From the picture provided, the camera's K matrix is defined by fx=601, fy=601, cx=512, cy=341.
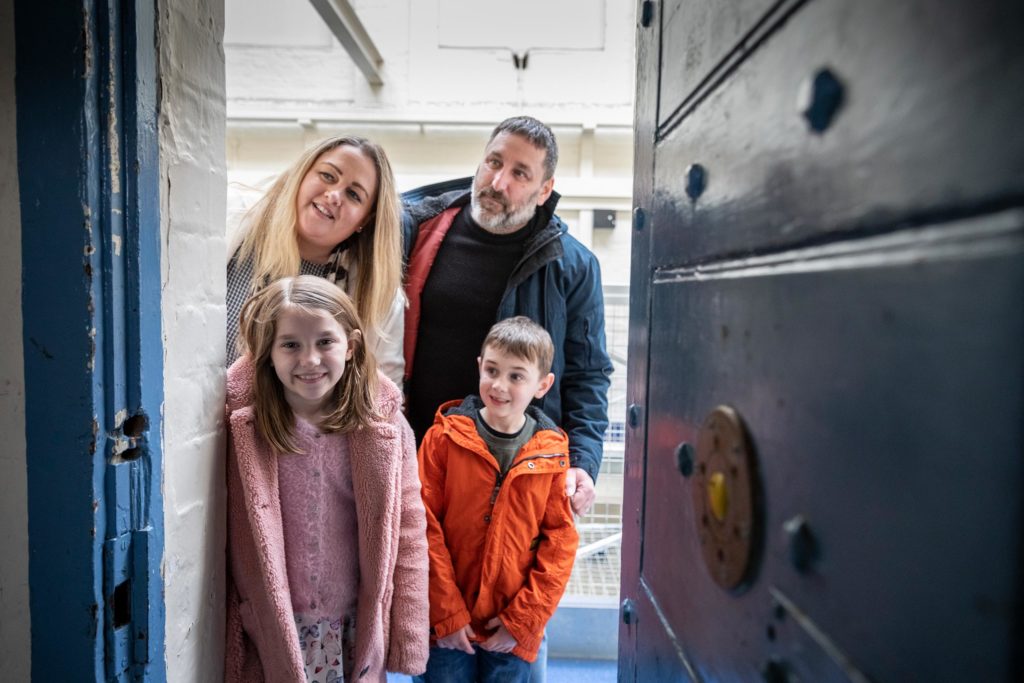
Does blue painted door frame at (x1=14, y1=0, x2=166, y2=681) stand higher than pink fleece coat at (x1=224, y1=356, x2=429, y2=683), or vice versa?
blue painted door frame at (x1=14, y1=0, x2=166, y2=681)

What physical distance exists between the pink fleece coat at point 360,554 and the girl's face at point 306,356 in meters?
0.08

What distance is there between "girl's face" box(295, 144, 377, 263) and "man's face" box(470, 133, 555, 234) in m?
0.32

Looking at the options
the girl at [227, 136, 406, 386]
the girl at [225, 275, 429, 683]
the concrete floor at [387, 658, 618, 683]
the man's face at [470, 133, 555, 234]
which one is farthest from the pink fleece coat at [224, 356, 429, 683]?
the concrete floor at [387, 658, 618, 683]

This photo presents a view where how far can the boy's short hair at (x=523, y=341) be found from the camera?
4.89 ft

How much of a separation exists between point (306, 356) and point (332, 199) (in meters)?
0.51

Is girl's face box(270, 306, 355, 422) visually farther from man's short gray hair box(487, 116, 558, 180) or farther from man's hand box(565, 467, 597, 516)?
man's short gray hair box(487, 116, 558, 180)

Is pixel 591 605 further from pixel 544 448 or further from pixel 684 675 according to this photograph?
pixel 684 675

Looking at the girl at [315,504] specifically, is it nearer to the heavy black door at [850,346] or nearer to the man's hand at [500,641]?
the man's hand at [500,641]

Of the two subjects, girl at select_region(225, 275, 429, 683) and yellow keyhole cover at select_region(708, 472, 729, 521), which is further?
girl at select_region(225, 275, 429, 683)

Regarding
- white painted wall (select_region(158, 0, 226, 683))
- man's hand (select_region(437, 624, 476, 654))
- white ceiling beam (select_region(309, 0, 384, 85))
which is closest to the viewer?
white painted wall (select_region(158, 0, 226, 683))

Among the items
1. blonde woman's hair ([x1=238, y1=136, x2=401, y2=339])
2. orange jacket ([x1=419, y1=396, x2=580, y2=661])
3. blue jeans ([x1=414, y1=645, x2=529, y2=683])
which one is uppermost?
blonde woman's hair ([x1=238, y1=136, x2=401, y2=339])

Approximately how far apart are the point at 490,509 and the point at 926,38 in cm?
126

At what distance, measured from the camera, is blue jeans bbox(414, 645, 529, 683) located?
1.44 meters

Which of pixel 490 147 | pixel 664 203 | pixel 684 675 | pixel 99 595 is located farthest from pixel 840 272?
pixel 490 147
